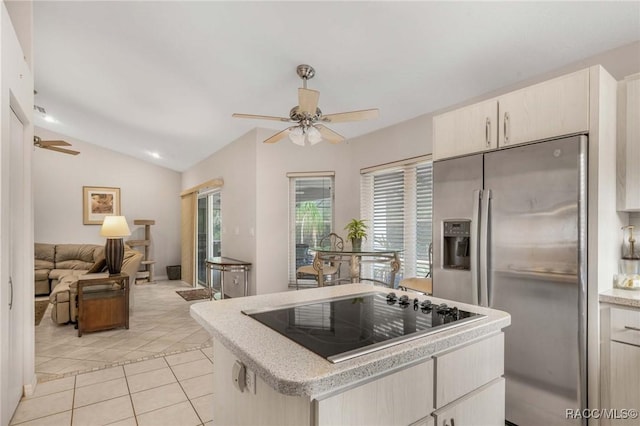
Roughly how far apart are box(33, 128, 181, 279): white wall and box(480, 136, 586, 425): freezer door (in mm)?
7768

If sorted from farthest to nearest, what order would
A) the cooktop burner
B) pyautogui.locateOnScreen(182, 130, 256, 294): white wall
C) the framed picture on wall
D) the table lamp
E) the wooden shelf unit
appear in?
the wooden shelf unit
the framed picture on wall
pyautogui.locateOnScreen(182, 130, 256, 294): white wall
the table lamp
the cooktop burner

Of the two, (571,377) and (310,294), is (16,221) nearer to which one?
(310,294)

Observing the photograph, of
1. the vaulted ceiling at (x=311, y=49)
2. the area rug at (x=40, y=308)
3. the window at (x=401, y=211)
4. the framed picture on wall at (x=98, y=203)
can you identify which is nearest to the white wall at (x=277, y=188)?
the window at (x=401, y=211)

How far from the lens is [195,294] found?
6.22 m

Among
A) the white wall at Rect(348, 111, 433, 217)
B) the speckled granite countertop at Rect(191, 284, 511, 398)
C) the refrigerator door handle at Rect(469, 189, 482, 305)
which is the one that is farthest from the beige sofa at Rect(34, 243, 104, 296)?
the refrigerator door handle at Rect(469, 189, 482, 305)

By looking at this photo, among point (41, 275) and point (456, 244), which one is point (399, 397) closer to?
point (456, 244)

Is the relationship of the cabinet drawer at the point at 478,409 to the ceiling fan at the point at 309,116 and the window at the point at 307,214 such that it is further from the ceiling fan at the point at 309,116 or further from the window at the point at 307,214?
the window at the point at 307,214

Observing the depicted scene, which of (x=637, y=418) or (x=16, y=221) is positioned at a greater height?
(x=16, y=221)

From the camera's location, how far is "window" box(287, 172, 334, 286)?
4.96 metres

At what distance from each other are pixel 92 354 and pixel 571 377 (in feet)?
12.9

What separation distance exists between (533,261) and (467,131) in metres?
1.01

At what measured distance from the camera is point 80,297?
385cm

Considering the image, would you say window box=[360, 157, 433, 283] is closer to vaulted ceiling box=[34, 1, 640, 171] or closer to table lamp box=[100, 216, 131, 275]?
vaulted ceiling box=[34, 1, 640, 171]

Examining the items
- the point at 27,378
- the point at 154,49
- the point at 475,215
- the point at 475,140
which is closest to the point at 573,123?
the point at 475,140
